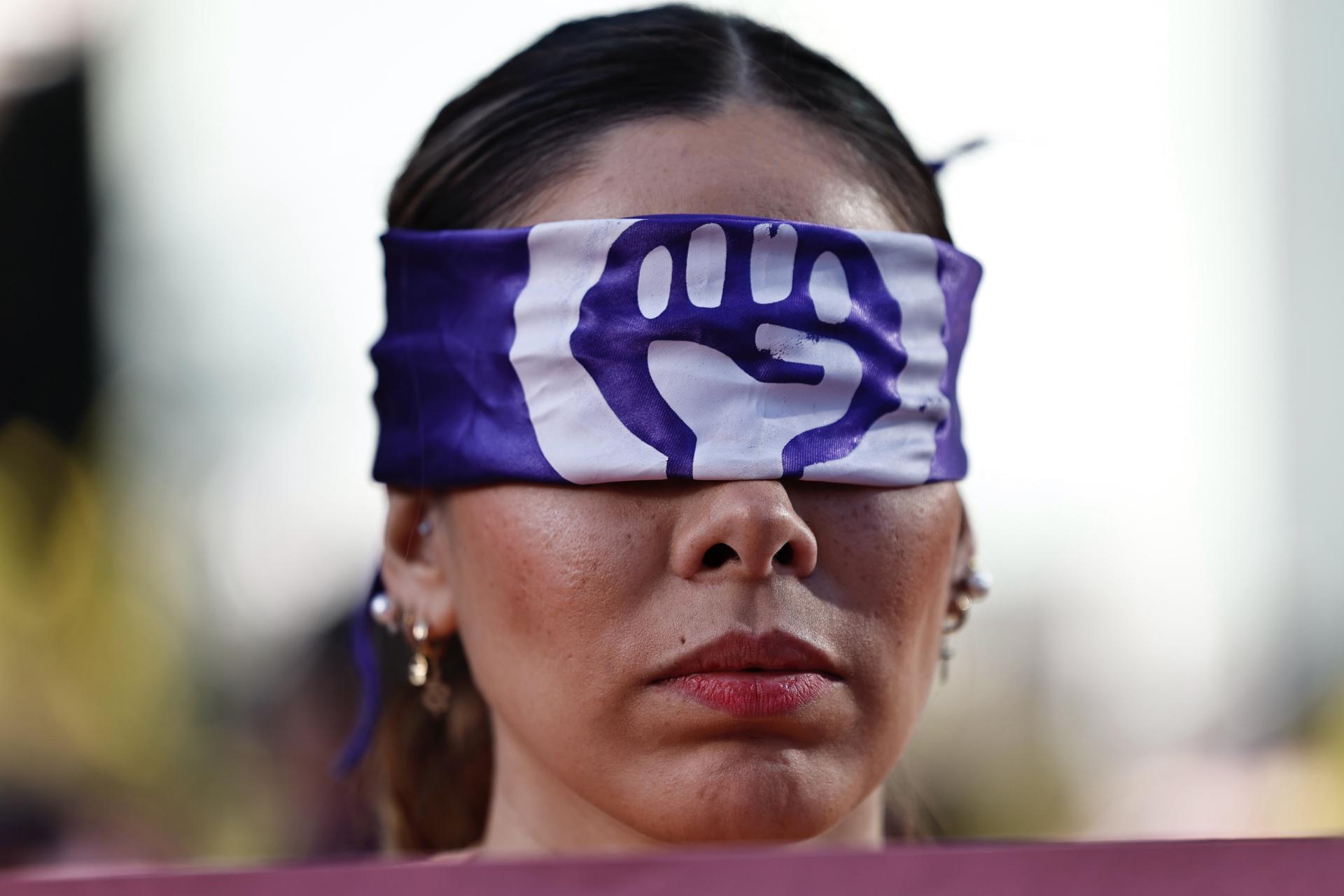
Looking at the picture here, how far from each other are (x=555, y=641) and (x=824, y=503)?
1.17ft

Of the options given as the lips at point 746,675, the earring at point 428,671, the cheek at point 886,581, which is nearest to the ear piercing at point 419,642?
the earring at point 428,671

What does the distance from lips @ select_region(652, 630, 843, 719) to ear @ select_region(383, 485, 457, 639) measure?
1.42 ft

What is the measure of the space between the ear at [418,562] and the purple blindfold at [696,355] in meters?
0.12

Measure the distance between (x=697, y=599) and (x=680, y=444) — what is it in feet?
0.59

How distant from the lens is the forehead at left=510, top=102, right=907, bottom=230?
157cm

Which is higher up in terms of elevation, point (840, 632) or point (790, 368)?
point (790, 368)

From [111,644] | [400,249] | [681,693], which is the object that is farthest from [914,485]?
[111,644]

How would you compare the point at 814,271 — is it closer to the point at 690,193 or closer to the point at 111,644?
the point at 690,193

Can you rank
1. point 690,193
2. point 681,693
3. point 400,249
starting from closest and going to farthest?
point 681,693
point 690,193
point 400,249

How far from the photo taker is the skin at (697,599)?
1449mm

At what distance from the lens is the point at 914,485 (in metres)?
1.60

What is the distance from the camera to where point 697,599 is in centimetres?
145

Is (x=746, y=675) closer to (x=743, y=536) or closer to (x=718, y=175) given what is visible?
→ (x=743, y=536)

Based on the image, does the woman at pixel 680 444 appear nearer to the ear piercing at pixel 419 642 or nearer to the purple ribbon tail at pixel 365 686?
the ear piercing at pixel 419 642
